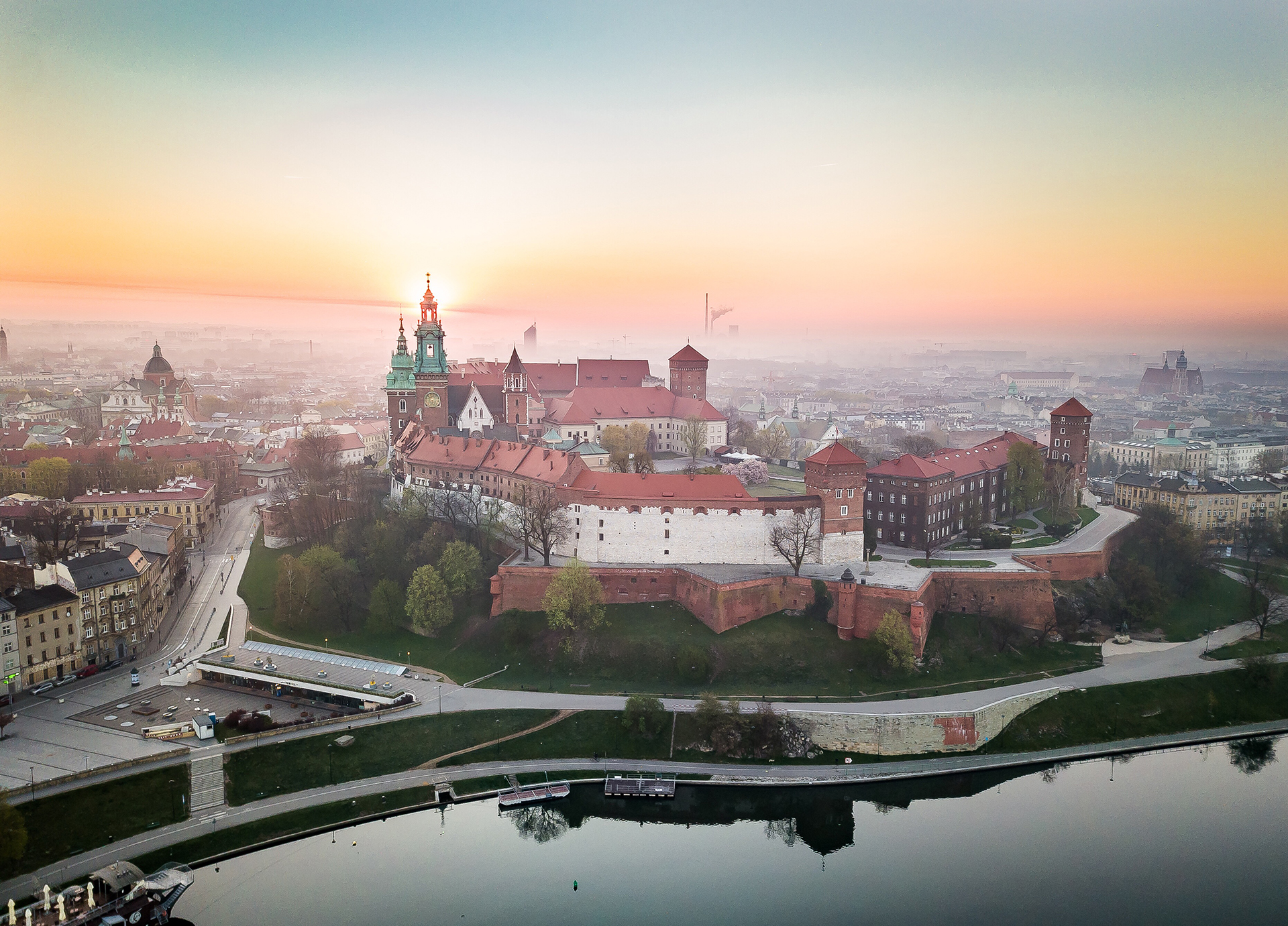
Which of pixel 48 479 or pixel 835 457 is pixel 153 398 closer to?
pixel 48 479

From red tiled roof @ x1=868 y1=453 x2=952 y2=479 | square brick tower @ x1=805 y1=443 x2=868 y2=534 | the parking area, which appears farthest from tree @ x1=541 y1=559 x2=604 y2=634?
red tiled roof @ x1=868 y1=453 x2=952 y2=479

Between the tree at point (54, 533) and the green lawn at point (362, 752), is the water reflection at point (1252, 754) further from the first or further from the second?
the tree at point (54, 533)

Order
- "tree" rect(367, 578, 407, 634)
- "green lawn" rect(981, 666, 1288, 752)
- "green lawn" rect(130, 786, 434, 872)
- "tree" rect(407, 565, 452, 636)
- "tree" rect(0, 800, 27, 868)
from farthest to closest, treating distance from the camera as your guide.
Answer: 1. "tree" rect(367, 578, 407, 634)
2. "tree" rect(407, 565, 452, 636)
3. "green lawn" rect(981, 666, 1288, 752)
4. "green lawn" rect(130, 786, 434, 872)
5. "tree" rect(0, 800, 27, 868)

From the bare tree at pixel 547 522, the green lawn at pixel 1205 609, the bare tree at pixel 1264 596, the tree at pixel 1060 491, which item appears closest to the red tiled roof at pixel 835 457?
the bare tree at pixel 547 522

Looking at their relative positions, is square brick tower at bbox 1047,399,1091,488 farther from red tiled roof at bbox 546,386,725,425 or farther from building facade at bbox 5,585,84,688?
building facade at bbox 5,585,84,688

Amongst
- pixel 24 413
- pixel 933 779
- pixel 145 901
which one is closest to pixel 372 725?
pixel 145 901

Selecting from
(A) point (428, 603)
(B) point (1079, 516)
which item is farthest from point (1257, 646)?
(A) point (428, 603)
